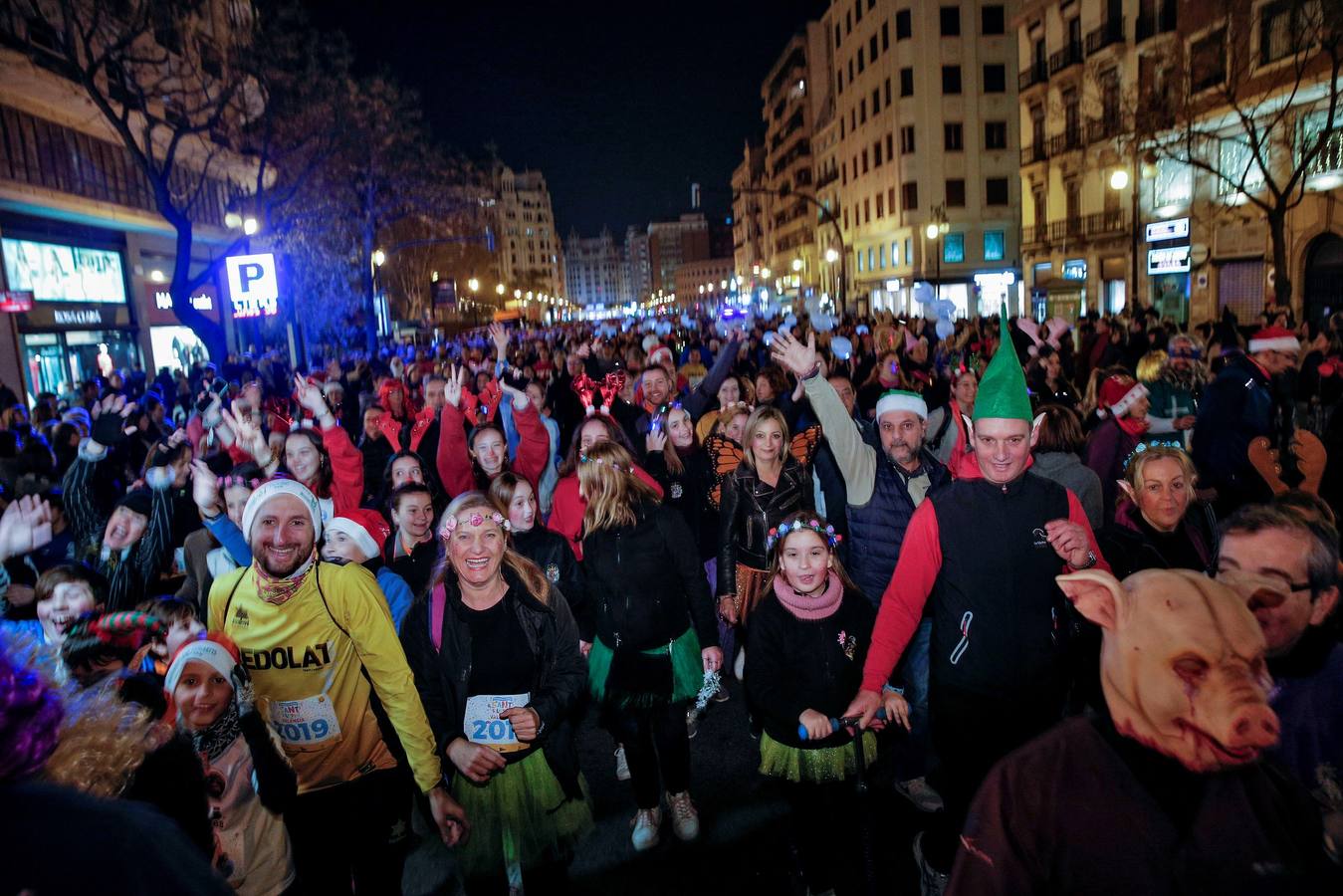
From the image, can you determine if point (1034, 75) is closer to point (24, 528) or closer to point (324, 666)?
point (324, 666)

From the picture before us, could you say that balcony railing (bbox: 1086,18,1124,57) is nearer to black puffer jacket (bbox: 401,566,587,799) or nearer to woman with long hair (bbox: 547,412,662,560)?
woman with long hair (bbox: 547,412,662,560)

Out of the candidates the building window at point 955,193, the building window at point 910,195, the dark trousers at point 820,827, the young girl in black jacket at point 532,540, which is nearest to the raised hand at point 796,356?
the young girl in black jacket at point 532,540

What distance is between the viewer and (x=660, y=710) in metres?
4.20

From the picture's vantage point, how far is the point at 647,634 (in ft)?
13.8

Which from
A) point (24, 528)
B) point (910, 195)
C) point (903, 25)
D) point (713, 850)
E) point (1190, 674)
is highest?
point (903, 25)

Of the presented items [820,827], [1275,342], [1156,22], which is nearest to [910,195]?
[1156,22]

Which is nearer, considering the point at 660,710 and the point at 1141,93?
the point at 660,710

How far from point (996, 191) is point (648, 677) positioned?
49580 millimetres

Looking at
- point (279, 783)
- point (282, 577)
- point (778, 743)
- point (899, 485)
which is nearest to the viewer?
point (279, 783)

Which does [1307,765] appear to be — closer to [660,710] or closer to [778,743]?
[778,743]

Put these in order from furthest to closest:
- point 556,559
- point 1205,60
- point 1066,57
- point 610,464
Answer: point 1066,57, point 1205,60, point 556,559, point 610,464

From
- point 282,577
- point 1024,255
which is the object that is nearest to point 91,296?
point 282,577

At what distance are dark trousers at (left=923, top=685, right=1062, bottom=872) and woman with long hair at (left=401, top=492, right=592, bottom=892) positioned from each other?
155 centimetres

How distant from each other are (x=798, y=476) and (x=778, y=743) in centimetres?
179
